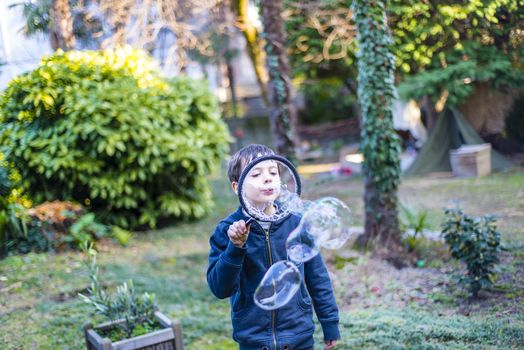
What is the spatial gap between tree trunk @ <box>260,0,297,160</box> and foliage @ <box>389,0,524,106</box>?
1.53m

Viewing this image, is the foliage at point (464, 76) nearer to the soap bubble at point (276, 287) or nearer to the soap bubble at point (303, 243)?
the soap bubble at point (303, 243)

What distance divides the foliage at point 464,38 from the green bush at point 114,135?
3.38m

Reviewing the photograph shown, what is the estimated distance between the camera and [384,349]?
162 inches

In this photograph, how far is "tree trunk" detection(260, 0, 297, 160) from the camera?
775 cm

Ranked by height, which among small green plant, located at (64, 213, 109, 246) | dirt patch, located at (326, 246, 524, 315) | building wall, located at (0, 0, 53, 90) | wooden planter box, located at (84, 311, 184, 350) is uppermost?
building wall, located at (0, 0, 53, 90)

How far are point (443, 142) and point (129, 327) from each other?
9011 millimetres

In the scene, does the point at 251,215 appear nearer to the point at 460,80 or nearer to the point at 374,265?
the point at 374,265

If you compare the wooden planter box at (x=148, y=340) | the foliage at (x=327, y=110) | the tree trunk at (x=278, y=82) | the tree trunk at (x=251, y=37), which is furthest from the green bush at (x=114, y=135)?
the foliage at (x=327, y=110)

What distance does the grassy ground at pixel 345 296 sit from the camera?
4227 millimetres

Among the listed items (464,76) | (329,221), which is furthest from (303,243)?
(464,76)

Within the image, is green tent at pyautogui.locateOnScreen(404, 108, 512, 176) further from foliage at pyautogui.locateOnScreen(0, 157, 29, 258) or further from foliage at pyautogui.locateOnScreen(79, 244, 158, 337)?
foliage at pyautogui.locateOnScreen(79, 244, 158, 337)

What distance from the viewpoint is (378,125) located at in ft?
20.2

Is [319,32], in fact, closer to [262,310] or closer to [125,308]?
[125,308]

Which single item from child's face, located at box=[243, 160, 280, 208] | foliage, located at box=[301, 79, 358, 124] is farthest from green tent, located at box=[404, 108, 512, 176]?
foliage, located at box=[301, 79, 358, 124]
